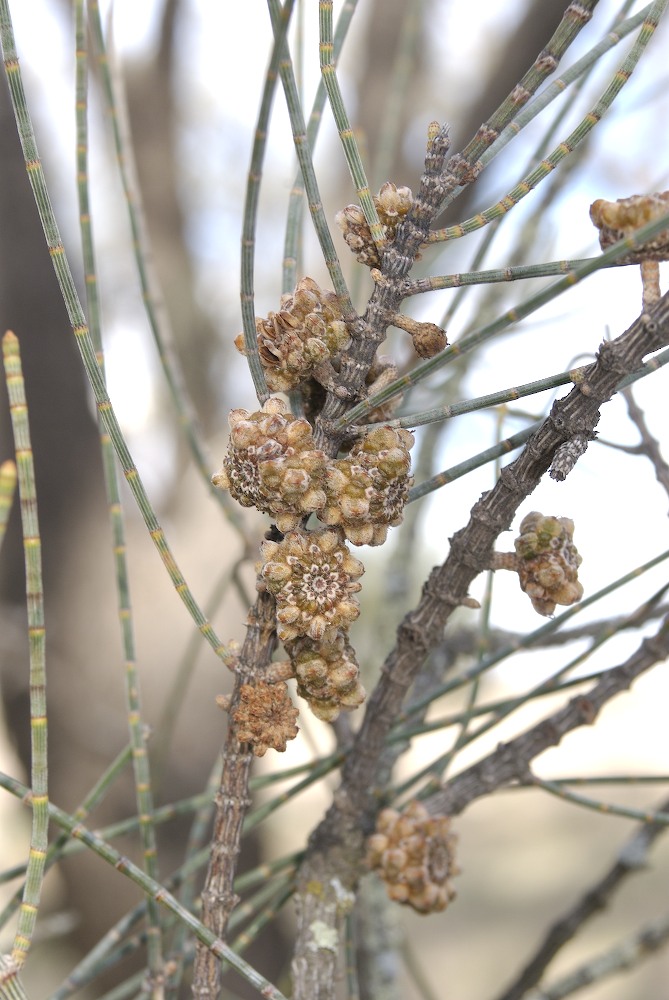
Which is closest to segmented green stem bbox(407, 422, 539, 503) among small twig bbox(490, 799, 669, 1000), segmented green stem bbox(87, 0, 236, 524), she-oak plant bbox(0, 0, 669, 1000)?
she-oak plant bbox(0, 0, 669, 1000)

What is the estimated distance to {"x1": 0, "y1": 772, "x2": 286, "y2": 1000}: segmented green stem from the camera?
0.27 m

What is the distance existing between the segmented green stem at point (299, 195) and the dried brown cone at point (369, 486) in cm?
11

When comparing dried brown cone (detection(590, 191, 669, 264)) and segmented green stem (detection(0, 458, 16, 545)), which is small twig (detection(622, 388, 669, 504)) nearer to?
dried brown cone (detection(590, 191, 669, 264))

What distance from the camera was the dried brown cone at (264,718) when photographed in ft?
0.94

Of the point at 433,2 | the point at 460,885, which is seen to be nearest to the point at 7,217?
the point at 433,2

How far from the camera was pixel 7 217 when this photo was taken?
41.8 inches

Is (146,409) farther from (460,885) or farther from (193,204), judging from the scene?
(460,885)

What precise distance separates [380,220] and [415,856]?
10.3 inches

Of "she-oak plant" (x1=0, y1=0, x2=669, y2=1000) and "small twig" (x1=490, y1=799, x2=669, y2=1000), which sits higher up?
"she-oak plant" (x1=0, y1=0, x2=669, y2=1000)

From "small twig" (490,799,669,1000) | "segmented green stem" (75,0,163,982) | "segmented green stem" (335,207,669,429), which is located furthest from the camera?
"small twig" (490,799,669,1000)

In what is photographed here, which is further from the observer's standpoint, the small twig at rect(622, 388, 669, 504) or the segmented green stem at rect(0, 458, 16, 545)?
the small twig at rect(622, 388, 669, 504)

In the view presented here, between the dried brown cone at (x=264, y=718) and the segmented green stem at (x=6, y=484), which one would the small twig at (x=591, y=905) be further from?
the segmented green stem at (x=6, y=484)

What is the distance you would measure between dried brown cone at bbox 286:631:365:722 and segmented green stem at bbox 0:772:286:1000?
81 mm

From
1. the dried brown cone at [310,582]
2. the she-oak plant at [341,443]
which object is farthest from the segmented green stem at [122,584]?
the dried brown cone at [310,582]
